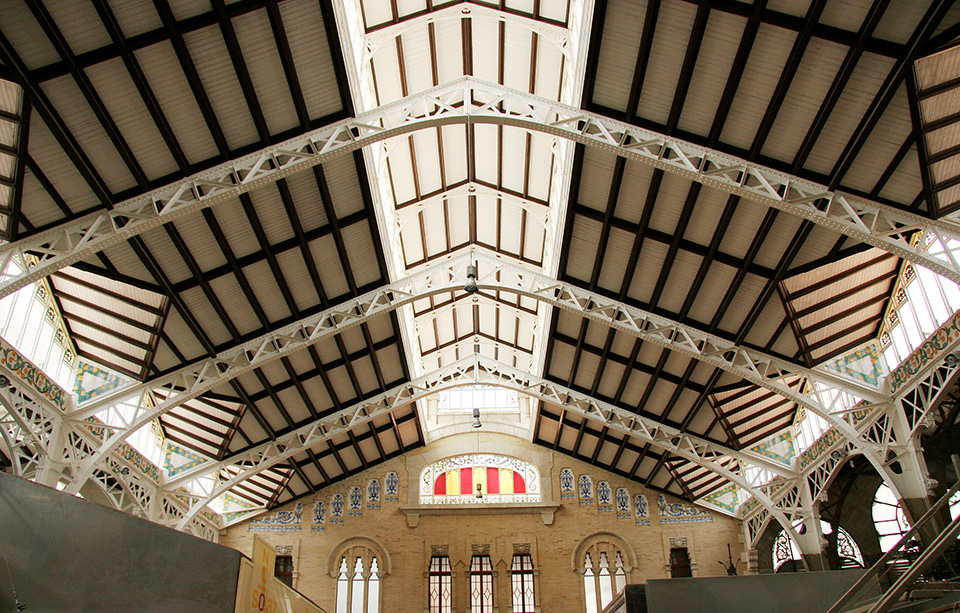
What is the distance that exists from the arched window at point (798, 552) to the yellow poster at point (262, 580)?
22207 mm

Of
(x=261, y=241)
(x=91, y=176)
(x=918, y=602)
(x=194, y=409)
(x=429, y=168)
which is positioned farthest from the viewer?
(x=194, y=409)

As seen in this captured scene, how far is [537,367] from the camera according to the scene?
27.4 m

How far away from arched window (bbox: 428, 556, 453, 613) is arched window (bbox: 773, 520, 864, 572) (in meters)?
14.9

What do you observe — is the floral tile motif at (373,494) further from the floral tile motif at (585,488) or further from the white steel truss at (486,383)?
the floral tile motif at (585,488)

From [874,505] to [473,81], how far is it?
21777 millimetres

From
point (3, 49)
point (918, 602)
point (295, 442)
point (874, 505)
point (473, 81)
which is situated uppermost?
point (473, 81)

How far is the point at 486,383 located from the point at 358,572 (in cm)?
1136

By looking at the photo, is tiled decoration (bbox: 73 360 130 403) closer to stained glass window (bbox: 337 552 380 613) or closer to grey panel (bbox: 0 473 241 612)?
grey panel (bbox: 0 473 241 612)

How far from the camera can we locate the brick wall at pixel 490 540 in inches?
1202

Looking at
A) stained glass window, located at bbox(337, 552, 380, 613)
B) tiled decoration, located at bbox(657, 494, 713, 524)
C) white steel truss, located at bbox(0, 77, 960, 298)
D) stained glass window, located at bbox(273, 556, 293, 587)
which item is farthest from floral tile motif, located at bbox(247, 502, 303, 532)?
white steel truss, located at bbox(0, 77, 960, 298)

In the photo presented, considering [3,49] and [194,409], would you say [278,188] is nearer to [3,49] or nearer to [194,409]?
[3,49]

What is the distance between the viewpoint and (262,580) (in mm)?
8250

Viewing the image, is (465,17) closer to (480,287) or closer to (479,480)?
(480,287)

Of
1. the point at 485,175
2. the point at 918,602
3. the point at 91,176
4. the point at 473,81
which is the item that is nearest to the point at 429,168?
the point at 485,175
